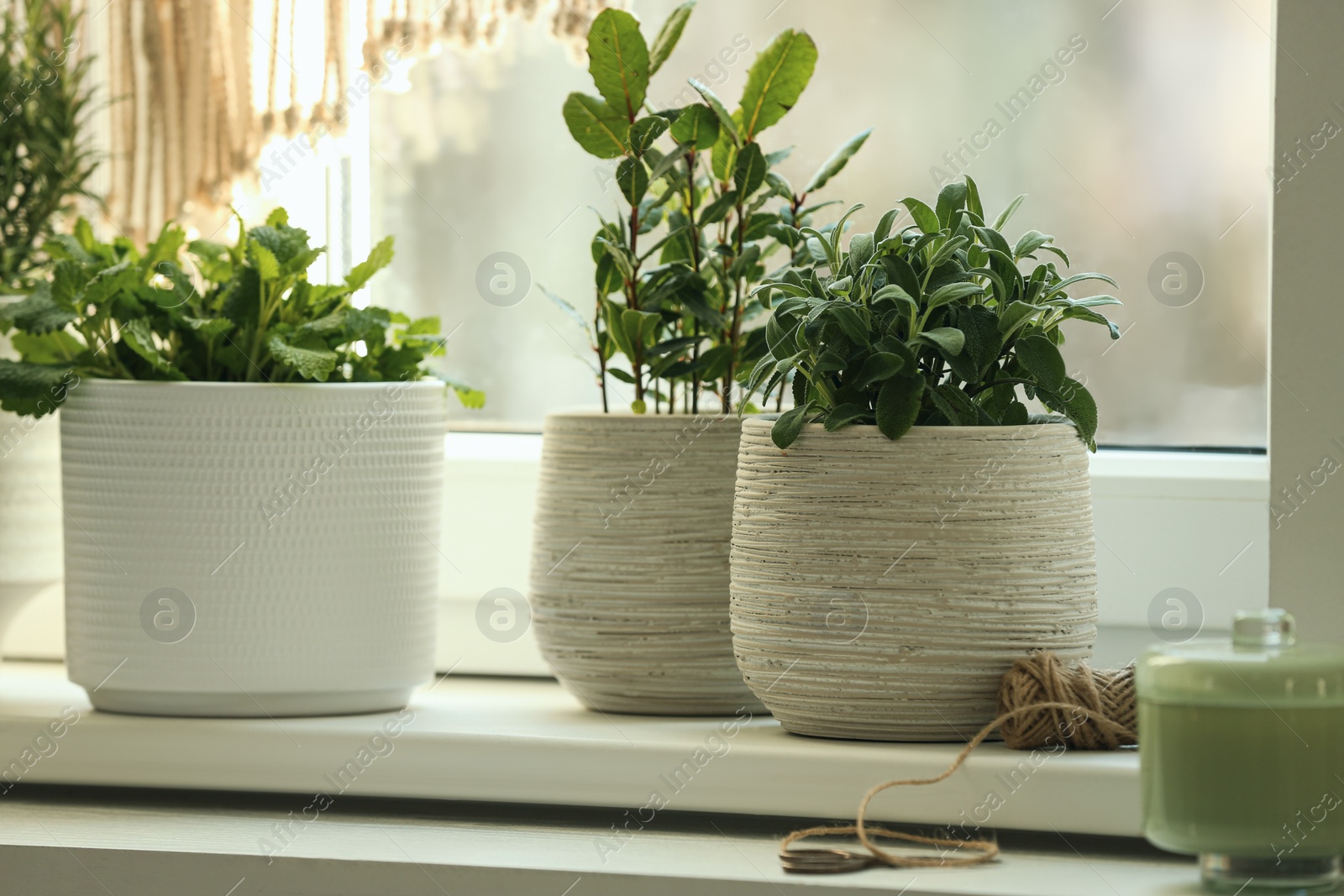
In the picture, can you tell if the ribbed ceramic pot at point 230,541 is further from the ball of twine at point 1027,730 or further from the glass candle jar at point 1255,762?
the glass candle jar at point 1255,762

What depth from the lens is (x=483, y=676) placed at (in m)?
1.28

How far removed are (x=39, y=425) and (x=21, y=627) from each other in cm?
29

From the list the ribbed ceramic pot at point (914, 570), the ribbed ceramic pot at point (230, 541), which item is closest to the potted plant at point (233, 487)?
the ribbed ceramic pot at point (230, 541)

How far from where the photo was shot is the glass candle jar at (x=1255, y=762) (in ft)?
2.35

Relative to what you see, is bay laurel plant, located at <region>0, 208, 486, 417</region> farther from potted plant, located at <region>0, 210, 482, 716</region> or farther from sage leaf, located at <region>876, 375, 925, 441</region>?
sage leaf, located at <region>876, 375, 925, 441</region>

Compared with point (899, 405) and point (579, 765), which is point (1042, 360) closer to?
point (899, 405)

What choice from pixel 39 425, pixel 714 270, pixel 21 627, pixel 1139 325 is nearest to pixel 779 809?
pixel 714 270

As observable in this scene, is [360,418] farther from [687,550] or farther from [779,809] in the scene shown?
[779,809]

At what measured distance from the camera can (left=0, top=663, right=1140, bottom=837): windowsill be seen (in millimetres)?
853

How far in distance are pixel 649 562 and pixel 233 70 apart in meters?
0.69

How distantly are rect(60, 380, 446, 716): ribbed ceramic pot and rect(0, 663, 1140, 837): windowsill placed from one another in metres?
0.04

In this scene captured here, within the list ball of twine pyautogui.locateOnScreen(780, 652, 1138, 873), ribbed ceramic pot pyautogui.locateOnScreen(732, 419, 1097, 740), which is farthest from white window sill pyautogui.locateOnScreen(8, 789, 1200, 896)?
ribbed ceramic pot pyautogui.locateOnScreen(732, 419, 1097, 740)

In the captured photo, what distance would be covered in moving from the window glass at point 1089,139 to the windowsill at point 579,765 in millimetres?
382

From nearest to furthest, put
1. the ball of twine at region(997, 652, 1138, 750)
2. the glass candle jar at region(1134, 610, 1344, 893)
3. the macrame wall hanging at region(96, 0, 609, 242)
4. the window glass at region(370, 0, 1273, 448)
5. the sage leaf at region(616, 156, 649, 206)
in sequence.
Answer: the glass candle jar at region(1134, 610, 1344, 893)
the ball of twine at region(997, 652, 1138, 750)
the sage leaf at region(616, 156, 649, 206)
the window glass at region(370, 0, 1273, 448)
the macrame wall hanging at region(96, 0, 609, 242)
